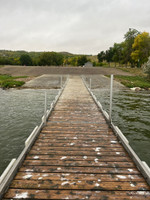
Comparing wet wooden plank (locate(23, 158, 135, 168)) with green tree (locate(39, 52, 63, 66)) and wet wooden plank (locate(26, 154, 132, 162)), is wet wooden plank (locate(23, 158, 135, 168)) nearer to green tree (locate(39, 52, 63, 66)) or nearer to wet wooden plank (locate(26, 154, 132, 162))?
wet wooden plank (locate(26, 154, 132, 162))

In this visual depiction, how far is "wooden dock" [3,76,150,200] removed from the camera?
3.60m

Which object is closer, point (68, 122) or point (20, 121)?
point (68, 122)

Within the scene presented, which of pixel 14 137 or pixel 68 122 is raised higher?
pixel 68 122

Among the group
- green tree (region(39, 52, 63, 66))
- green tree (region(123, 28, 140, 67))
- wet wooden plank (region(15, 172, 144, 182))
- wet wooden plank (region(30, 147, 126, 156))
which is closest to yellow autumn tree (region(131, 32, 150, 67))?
green tree (region(123, 28, 140, 67))

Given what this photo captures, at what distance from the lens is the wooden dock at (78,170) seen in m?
3.60

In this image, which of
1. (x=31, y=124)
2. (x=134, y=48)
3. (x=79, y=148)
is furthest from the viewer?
(x=134, y=48)

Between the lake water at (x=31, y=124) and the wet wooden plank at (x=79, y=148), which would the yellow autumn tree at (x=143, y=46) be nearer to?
the lake water at (x=31, y=124)

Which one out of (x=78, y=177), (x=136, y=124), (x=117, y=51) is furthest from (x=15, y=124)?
(x=117, y=51)

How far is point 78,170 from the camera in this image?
4375 millimetres

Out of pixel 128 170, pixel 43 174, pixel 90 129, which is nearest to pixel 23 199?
pixel 43 174

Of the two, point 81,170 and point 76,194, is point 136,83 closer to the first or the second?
point 81,170

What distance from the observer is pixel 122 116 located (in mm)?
12125

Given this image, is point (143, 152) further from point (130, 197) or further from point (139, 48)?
point (139, 48)

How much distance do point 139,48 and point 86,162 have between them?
59.2 metres
